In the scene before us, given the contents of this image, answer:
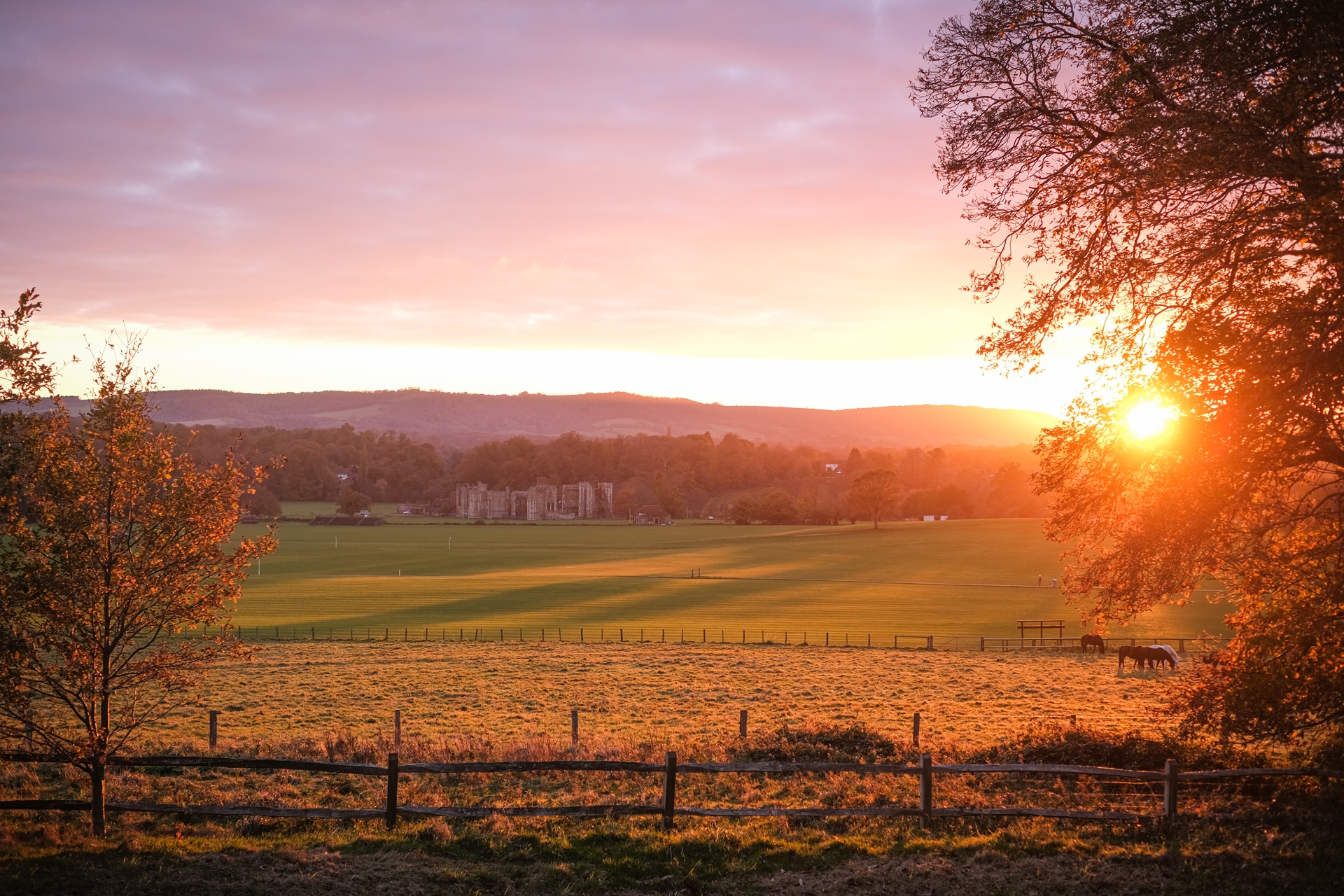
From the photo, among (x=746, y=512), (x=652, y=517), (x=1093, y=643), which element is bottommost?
(x=652, y=517)

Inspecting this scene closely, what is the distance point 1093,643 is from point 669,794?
39997mm

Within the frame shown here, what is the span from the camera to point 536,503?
188 m

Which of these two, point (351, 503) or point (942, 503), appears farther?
point (351, 503)

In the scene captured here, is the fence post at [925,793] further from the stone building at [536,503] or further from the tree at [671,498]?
the stone building at [536,503]

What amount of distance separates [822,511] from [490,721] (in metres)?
122

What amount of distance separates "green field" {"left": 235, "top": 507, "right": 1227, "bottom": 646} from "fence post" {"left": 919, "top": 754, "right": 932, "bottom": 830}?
1497 inches

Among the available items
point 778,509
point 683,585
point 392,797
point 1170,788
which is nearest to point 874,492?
point 778,509

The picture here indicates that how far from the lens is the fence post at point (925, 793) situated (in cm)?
1312

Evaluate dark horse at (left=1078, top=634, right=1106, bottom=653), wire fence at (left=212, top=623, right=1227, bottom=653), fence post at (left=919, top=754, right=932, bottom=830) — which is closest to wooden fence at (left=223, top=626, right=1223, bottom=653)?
wire fence at (left=212, top=623, right=1227, bottom=653)

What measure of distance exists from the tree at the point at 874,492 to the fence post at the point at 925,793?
117m

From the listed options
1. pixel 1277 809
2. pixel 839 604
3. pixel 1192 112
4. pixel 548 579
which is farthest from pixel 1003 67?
pixel 548 579

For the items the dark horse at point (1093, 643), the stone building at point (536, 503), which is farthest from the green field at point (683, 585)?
the stone building at point (536, 503)

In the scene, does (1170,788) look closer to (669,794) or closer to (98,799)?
(669,794)

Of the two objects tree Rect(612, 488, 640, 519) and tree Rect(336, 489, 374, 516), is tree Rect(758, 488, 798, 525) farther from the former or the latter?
tree Rect(336, 489, 374, 516)
